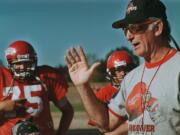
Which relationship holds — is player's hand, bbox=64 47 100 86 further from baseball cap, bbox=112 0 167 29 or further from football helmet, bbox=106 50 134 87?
football helmet, bbox=106 50 134 87

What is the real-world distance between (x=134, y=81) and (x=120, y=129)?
1.50 ft

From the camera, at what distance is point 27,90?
6.70 m

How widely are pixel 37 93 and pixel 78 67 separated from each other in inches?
99.9

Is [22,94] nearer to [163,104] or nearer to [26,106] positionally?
[26,106]

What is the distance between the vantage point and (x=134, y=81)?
430cm

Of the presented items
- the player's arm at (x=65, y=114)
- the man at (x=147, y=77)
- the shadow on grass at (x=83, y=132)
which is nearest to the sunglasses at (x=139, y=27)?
the man at (x=147, y=77)

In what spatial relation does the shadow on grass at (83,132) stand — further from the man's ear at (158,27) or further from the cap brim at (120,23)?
the man's ear at (158,27)

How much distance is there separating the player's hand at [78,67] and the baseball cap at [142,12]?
37 centimetres

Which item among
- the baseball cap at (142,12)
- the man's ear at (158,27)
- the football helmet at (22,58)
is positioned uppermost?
the baseball cap at (142,12)

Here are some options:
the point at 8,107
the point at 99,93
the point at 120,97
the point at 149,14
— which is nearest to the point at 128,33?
the point at 149,14

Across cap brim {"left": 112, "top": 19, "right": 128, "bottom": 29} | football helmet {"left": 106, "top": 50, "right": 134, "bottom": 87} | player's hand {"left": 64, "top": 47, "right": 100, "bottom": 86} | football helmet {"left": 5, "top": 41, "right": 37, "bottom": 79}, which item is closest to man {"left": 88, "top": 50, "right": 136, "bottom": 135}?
football helmet {"left": 106, "top": 50, "right": 134, "bottom": 87}

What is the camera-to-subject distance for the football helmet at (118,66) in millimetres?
7914

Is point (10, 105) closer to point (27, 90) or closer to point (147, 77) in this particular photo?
point (27, 90)

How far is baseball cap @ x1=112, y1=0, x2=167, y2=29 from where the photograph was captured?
425 centimetres
